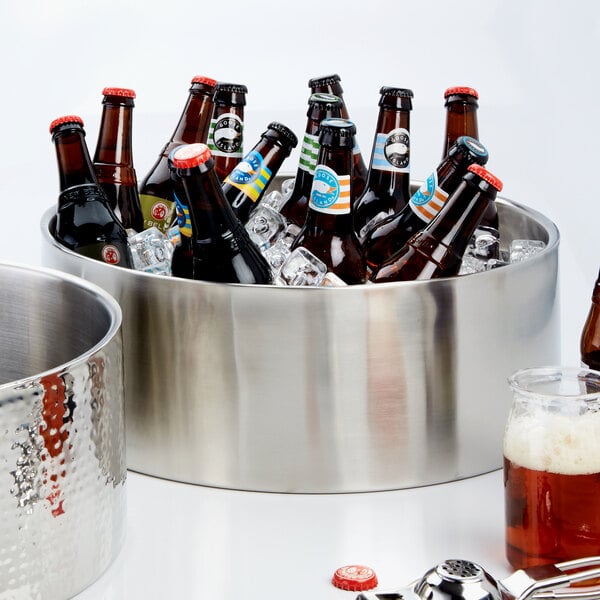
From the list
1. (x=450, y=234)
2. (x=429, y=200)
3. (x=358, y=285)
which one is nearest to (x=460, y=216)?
(x=450, y=234)

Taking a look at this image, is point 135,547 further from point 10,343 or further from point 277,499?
point 10,343

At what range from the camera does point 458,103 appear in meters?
2.24

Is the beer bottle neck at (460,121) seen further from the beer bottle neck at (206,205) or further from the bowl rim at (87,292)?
the bowl rim at (87,292)

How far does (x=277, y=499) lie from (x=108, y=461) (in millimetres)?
326

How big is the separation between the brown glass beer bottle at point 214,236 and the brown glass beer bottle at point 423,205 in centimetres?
31

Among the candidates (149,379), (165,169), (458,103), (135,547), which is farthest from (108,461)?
(458,103)

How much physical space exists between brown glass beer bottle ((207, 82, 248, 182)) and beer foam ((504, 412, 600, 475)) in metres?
1.03

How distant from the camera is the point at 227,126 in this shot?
2242 mm

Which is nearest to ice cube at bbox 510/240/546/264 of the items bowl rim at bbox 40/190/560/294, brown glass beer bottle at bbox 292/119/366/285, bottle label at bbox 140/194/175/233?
bowl rim at bbox 40/190/560/294

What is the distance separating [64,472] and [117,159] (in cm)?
99

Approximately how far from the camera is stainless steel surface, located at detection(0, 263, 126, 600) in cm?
131

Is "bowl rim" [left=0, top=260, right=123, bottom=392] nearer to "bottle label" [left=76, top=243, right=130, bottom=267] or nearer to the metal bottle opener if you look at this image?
"bottle label" [left=76, top=243, right=130, bottom=267]

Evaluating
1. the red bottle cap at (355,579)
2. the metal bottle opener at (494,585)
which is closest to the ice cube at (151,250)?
the red bottle cap at (355,579)

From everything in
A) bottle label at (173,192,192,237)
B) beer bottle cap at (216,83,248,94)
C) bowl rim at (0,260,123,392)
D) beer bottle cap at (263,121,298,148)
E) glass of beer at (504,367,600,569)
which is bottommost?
glass of beer at (504,367,600,569)
